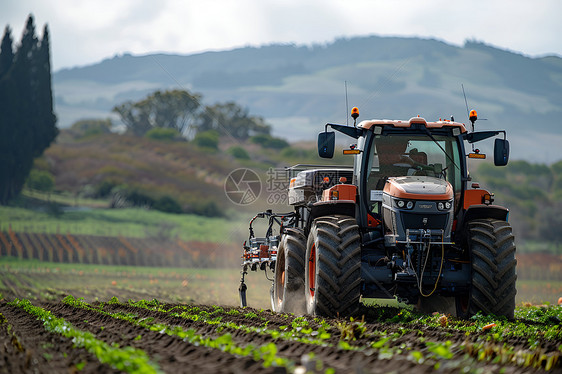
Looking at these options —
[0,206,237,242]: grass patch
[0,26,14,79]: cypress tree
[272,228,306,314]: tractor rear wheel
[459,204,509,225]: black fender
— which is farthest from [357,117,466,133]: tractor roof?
[0,26,14,79]: cypress tree

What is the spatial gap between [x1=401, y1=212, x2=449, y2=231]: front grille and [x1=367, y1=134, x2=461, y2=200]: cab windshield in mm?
918

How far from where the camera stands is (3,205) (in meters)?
55.1

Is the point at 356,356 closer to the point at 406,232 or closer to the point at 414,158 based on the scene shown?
the point at 406,232

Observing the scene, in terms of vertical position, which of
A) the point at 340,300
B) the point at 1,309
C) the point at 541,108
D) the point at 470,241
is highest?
the point at 541,108

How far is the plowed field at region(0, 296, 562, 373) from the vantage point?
20.4ft

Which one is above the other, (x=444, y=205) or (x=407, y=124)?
(x=407, y=124)

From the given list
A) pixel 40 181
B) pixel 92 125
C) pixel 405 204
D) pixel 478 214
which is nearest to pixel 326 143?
pixel 405 204

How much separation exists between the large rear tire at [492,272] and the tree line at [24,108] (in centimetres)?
4948

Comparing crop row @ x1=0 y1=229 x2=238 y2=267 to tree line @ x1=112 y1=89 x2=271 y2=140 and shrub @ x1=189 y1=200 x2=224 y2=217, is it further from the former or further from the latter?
tree line @ x1=112 y1=89 x2=271 y2=140

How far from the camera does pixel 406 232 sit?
11219 mm

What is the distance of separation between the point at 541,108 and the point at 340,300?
545ft

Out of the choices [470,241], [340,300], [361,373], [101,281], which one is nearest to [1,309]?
[340,300]

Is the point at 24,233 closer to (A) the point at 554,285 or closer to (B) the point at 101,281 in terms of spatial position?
(B) the point at 101,281

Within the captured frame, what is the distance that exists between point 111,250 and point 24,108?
15.5m
